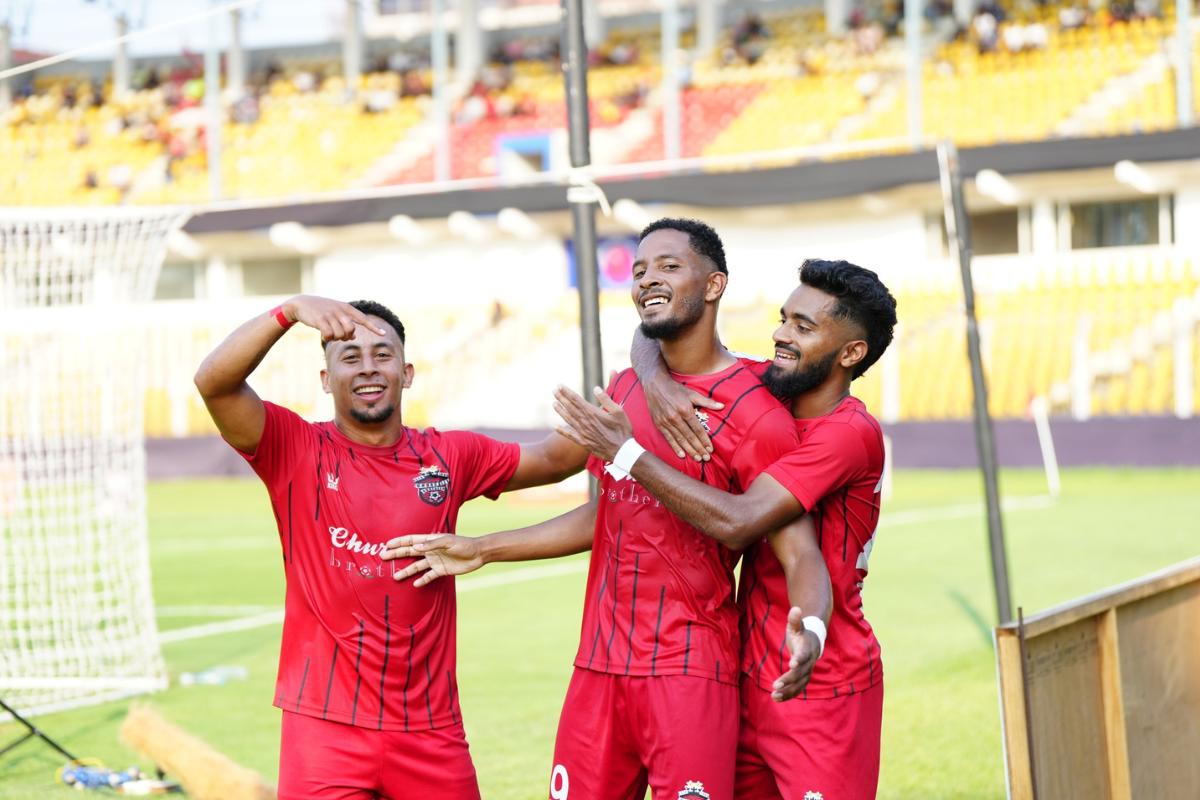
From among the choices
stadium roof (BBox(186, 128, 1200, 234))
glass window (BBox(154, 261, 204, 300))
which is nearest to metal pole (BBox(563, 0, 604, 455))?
stadium roof (BBox(186, 128, 1200, 234))

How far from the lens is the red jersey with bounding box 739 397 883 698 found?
4133 mm

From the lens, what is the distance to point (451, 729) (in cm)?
442

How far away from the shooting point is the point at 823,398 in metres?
4.35

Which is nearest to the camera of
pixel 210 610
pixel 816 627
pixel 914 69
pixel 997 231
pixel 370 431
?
pixel 816 627

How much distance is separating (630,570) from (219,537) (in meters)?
15.5

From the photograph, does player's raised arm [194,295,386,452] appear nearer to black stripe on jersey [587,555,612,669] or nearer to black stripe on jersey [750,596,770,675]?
black stripe on jersey [587,555,612,669]

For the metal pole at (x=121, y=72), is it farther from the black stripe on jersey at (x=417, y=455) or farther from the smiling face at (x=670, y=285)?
the smiling face at (x=670, y=285)

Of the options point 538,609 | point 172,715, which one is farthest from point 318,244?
point 172,715

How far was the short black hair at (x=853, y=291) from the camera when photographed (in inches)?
169

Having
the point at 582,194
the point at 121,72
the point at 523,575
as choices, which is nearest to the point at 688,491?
the point at 582,194

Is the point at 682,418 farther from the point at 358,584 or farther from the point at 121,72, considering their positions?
the point at 121,72

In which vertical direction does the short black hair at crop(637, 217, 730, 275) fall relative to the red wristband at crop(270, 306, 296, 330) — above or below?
above

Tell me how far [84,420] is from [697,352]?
6.42 m

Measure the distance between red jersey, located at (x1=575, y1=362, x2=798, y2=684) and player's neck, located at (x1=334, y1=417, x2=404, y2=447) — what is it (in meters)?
0.67
